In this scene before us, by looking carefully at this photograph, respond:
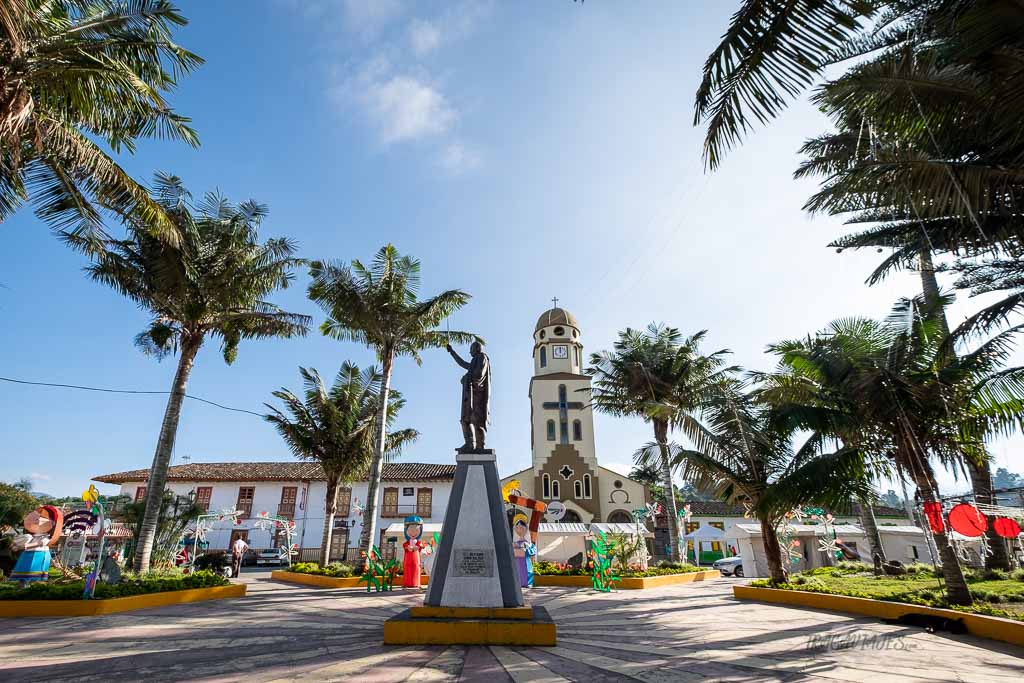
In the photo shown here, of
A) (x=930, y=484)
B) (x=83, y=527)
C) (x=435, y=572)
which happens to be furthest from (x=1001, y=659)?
(x=83, y=527)

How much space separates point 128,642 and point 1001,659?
11.4 m

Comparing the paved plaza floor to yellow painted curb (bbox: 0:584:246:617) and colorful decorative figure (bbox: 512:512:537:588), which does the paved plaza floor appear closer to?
yellow painted curb (bbox: 0:584:246:617)

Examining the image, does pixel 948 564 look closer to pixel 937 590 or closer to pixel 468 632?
pixel 937 590

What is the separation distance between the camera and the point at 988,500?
1218 cm

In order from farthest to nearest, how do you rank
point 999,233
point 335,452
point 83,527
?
1. point 335,452
2. point 83,527
3. point 999,233

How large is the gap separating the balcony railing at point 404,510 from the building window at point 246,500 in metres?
8.97

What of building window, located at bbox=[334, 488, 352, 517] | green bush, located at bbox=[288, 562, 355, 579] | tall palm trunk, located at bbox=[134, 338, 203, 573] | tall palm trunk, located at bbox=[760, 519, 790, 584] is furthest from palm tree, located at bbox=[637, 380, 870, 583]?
building window, located at bbox=[334, 488, 352, 517]

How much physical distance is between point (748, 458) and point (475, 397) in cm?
881

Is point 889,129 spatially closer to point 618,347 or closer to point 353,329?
point 353,329

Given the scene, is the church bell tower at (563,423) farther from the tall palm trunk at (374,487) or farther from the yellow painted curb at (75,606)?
the yellow painted curb at (75,606)

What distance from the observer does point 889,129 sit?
6469mm

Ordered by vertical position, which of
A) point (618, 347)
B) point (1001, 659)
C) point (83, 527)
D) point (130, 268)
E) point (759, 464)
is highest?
point (618, 347)

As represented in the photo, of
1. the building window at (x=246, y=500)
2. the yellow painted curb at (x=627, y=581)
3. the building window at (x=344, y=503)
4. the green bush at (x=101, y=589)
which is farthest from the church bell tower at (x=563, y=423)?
the green bush at (x=101, y=589)

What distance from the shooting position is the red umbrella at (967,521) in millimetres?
9031
